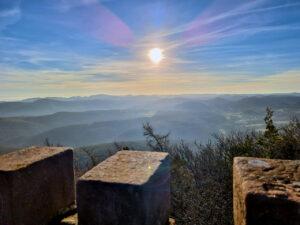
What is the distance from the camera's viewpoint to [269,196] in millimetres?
1584

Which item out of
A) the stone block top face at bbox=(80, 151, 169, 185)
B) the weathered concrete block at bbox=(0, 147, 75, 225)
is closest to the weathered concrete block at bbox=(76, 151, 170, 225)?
the stone block top face at bbox=(80, 151, 169, 185)

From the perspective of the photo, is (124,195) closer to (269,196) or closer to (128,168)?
(128,168)

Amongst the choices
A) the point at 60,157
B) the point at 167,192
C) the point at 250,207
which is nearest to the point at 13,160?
the point at 60,157

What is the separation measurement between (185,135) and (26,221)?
188927 mm

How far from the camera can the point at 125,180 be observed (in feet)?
6.88

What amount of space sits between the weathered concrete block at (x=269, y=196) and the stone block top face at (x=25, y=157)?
2.24m

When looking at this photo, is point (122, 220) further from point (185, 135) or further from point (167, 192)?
point (185, 135)

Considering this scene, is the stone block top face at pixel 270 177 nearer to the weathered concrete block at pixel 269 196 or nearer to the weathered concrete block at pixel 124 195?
Result: the weathered concrete block at pixel 269 196

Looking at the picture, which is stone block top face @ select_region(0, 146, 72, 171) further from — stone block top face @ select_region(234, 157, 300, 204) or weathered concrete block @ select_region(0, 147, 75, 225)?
stone block top face @ select_region(234, 157, 300, 204)

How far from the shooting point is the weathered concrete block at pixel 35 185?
2.33m

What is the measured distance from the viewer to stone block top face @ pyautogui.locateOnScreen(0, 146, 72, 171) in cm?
248

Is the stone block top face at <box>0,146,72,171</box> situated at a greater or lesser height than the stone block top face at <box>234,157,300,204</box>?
lesser

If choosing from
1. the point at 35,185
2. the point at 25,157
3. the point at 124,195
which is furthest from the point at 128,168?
the point at 25,157

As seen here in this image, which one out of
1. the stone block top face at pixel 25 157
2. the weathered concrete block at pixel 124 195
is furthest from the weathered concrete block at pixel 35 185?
the weathered concrete block at pixel 124 195
